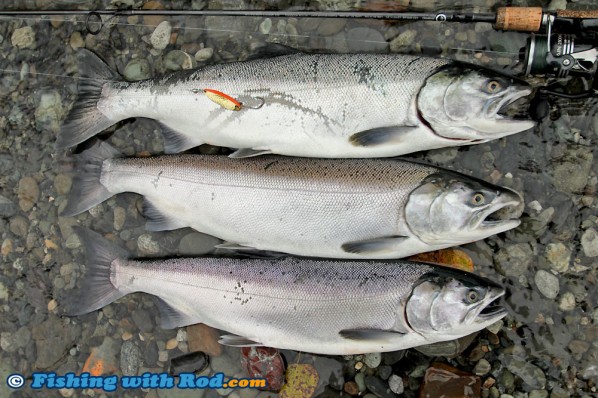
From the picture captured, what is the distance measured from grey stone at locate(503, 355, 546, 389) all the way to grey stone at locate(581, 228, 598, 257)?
63 cm

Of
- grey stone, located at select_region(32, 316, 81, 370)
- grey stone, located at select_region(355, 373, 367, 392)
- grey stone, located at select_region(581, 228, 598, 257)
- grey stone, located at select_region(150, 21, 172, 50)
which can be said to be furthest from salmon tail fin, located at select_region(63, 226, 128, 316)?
grey stone, located at select_region(581, 228, 598, 257)

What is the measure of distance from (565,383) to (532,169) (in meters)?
1.09

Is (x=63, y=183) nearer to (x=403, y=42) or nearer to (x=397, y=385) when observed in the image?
(x=403, y=42)

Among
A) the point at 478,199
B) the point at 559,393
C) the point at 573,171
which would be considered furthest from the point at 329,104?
the point at 559,393

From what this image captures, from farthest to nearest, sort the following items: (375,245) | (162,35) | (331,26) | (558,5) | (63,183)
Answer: (63,183) → (162,35) → (331,26) → (558,5) → (375,245)

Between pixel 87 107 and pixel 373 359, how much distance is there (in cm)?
203

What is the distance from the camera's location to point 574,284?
258 centimetres

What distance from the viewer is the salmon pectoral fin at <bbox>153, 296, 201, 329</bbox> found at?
105 inches

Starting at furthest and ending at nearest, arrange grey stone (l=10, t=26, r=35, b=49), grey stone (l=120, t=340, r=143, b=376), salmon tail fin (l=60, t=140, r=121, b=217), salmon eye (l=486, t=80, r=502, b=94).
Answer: grey stone (l=10, t=26, r=35, b=49) → grey stone (l=120, t=340, r=143, b=376) → salmon tail fin (l=60, t=140, r=121, b=217) → salmon eye (l=486, t=80, r=502, b=94)

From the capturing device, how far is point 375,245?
7.85 feet

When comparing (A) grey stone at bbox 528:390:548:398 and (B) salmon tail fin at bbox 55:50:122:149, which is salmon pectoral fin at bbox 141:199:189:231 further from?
(A) grey stone at bbox 528:390:548:398

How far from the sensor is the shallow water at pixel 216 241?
2.58 metres

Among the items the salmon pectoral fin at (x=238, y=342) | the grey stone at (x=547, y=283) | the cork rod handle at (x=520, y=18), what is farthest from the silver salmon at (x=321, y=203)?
the cork rod handle at (x=520, y=18)

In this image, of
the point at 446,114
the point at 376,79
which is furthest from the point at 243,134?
the point at 446,114
